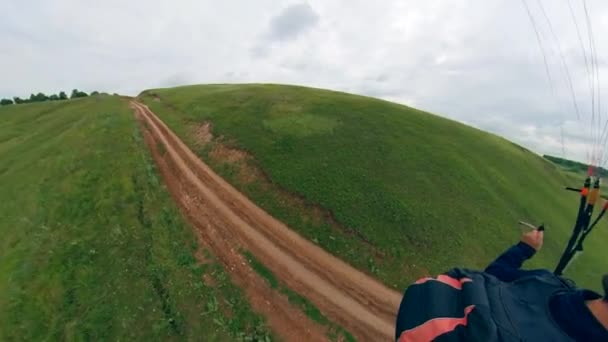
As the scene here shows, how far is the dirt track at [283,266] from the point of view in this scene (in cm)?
1509

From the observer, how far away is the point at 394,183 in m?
25.8

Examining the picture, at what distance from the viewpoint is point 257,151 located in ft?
93.4

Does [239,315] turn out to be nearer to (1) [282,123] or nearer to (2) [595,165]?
(2) [595,165]

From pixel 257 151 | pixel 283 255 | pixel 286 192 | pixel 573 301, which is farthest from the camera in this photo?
pixel 257 151

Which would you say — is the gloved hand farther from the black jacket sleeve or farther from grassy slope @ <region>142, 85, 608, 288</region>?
Answer: grassy slope @ <region>142, 85, 608, 288</region>

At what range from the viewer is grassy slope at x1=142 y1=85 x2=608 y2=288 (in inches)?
807

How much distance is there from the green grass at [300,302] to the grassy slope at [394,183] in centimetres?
391

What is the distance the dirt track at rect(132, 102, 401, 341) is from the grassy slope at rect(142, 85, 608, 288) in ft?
3.56

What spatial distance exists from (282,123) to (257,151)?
7.41 metres

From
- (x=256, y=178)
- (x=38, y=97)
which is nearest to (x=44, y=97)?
(x=38, y=97)

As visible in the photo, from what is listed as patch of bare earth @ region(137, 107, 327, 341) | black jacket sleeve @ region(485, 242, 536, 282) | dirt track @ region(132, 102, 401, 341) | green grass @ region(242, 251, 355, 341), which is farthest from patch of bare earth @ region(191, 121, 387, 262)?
black jacket sleeve @ region(485, 242, 536, 282)

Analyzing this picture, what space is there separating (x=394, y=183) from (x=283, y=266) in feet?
41.1

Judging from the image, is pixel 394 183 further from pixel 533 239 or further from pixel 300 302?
pixel 533 239

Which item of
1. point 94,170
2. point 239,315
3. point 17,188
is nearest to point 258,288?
point 239,315
